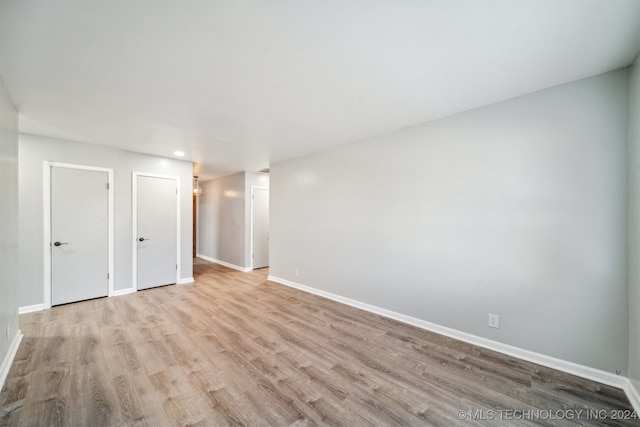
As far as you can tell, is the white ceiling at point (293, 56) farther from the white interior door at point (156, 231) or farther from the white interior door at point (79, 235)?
the white interior door at point (156, 231)

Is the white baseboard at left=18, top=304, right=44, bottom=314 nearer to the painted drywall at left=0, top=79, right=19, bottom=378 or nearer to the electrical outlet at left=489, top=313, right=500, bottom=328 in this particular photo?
the painted drywall at left=0, top=79, right=19, bottom=378

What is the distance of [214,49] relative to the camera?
171 cm

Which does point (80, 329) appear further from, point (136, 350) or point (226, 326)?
point (226, 326)

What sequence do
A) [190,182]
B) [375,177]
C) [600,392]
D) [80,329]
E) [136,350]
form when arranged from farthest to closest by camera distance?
[190,182], [375,177], [80,329], [136,350], [600,392]

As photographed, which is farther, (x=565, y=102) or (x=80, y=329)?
(x=80, y=329)

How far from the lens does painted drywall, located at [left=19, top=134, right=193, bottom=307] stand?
11.2 feet

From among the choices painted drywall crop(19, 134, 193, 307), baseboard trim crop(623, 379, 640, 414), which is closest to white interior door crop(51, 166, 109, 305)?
painted drywall crop(19, 134, 193, 307)

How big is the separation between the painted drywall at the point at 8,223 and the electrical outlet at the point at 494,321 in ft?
14.2

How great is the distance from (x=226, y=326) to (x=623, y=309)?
380 cm

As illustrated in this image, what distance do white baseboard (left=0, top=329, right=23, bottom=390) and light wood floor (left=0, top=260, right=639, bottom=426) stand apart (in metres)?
0.05

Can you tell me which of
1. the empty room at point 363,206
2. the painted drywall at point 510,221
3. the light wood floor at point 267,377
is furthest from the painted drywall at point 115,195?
the painted drywall at point 510,221

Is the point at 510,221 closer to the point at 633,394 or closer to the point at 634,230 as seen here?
the point at 634,230

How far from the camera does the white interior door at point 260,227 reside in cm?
617

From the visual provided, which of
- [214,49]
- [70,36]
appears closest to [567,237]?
[214,49]
